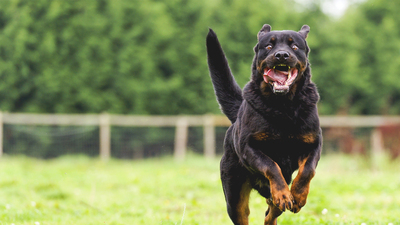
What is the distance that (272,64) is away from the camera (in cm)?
348

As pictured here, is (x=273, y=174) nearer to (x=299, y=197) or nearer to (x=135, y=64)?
(x=299, y=197)

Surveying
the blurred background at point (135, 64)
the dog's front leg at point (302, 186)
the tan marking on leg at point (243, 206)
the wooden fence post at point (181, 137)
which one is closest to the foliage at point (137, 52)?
the blurred background at point (135, 64)

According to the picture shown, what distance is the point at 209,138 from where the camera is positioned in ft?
50.6

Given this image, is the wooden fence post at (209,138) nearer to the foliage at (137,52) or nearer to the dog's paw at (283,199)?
the foliage at (137,52)

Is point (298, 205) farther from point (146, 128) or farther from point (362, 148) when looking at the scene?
point (146, 128)

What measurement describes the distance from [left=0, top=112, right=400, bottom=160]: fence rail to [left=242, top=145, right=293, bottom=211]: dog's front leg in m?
10.8

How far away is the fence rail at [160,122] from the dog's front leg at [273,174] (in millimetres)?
10833

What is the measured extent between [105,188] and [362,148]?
730 cm

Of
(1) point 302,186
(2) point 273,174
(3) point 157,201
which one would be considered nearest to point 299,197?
(1) point 302,186

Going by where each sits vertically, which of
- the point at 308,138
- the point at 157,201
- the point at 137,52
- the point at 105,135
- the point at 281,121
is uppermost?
the point at 137,52

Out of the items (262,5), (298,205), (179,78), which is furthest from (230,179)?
(262,5)

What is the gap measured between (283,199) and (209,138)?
12.1 m

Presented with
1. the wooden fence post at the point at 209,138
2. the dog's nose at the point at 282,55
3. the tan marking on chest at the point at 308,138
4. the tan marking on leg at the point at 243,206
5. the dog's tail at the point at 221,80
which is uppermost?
the dog's nose at the point at 282,55

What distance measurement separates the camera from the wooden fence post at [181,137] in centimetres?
1540
